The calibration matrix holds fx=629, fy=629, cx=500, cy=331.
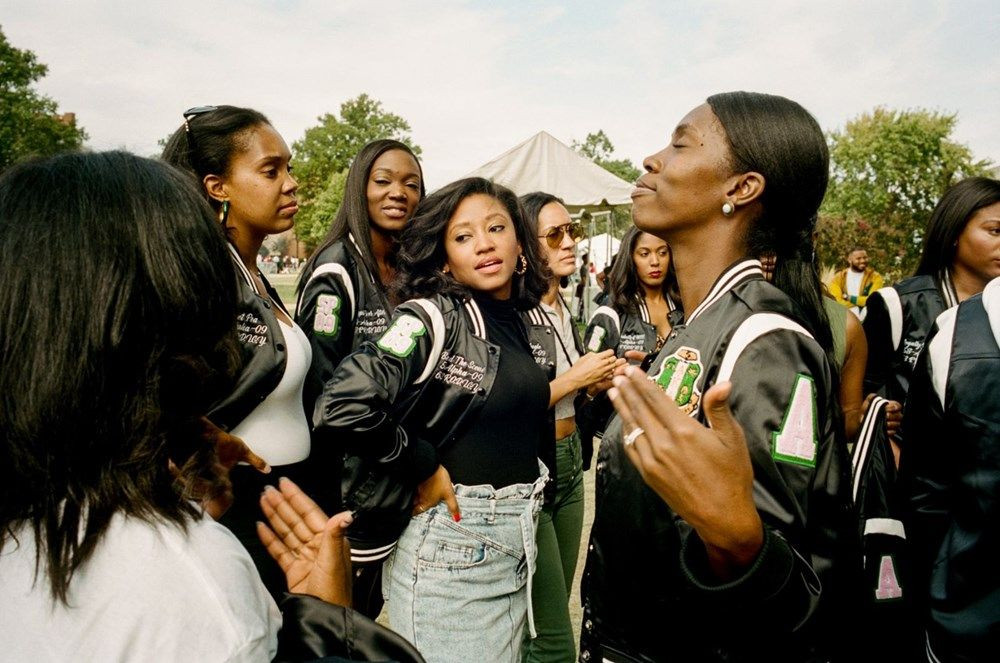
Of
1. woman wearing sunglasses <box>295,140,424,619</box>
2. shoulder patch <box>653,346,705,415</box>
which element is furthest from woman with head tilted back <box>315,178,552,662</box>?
shoulder patch <box>653,346,705,415</box>

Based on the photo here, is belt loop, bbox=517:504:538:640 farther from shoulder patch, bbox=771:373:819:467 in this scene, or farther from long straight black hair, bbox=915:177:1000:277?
long straight black hair, bbox=915:177:1000:277

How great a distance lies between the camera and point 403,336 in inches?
91.3

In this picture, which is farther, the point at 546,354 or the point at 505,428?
the point at 546,354

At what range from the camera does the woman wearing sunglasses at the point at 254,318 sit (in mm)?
2258

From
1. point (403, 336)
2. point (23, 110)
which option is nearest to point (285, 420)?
A: point (403, 336)

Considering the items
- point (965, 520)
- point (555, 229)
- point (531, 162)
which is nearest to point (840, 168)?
point (531, 162)

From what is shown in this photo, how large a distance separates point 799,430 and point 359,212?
9.29ft

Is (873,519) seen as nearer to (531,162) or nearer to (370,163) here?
(370,163)

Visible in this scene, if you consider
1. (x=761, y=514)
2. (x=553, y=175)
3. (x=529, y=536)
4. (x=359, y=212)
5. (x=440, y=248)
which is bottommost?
(x=529, y=536)

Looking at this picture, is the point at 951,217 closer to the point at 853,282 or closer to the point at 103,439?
the point at 103,439

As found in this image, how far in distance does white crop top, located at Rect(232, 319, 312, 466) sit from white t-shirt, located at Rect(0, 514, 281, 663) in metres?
1.35

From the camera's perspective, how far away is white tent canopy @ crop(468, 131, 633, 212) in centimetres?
1259

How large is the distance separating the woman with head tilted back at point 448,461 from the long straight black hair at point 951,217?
8.80 ft

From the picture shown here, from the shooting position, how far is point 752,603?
123 cm
